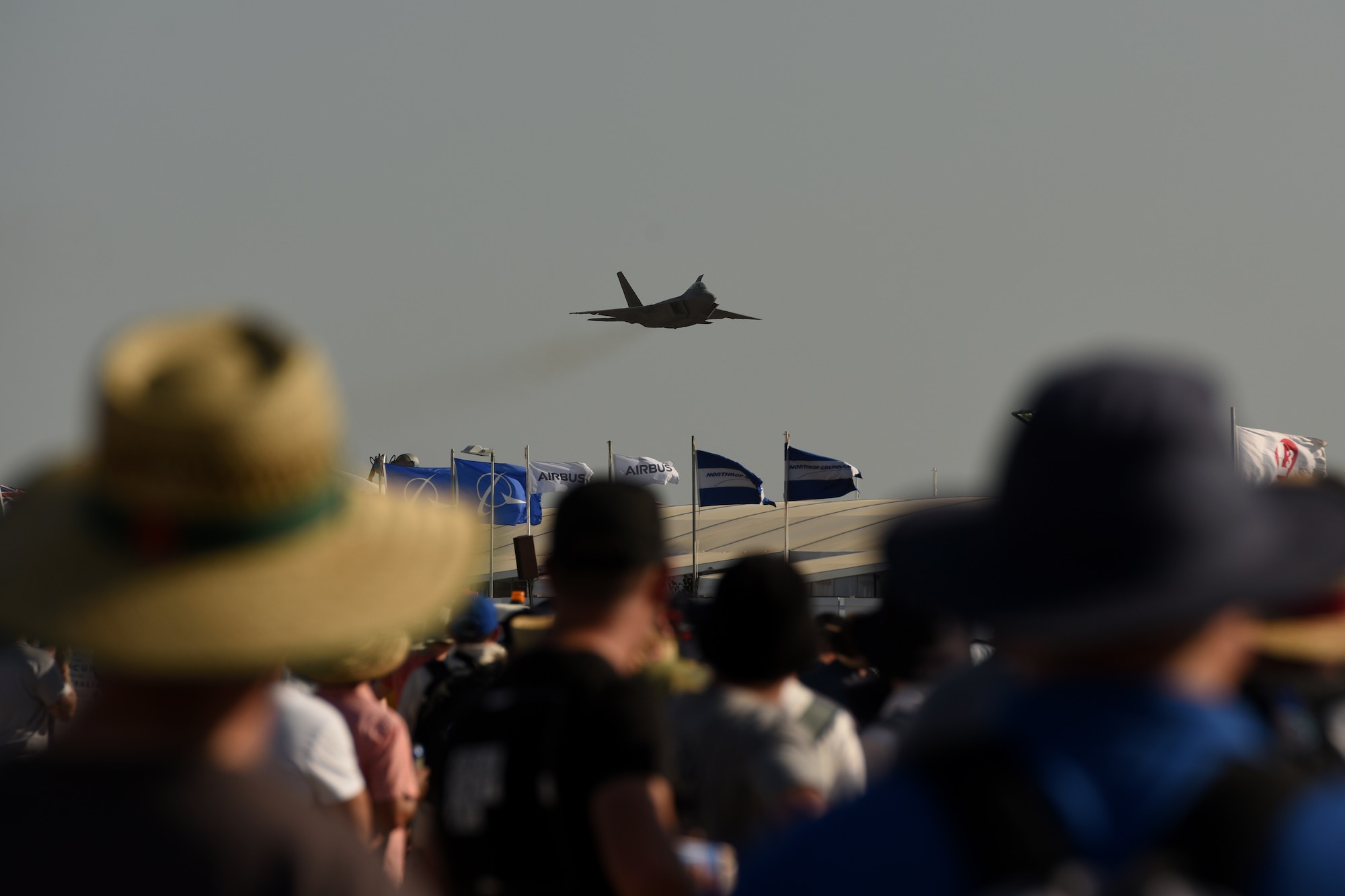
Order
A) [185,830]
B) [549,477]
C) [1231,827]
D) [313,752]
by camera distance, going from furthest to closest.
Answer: [549,477], [313,752], [185,830], [1231,827]

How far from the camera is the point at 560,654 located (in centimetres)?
Result: 329

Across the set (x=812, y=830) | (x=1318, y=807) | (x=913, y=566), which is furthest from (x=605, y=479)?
(x=1318, y=807)

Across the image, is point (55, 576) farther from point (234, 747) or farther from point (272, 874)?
point (272, 874)

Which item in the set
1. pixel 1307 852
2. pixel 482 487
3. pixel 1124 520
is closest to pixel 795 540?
pixel 482 487

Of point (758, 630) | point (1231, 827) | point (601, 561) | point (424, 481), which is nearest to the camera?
point (1231, 827)

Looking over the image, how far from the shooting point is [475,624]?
25.1 ft

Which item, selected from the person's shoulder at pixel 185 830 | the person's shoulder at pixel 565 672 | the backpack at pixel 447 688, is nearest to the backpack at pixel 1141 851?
the person's shoulder at pixel 185 830

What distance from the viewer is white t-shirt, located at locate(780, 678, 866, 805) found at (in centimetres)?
379

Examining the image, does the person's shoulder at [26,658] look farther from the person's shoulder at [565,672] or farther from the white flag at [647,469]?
the white flag at [647,469]

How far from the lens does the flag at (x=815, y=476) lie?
163 feet

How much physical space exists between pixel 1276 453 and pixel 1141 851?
3586cm

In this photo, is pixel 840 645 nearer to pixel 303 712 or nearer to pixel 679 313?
pixel 303 712

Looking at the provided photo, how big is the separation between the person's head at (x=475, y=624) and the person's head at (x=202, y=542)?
5549 mm

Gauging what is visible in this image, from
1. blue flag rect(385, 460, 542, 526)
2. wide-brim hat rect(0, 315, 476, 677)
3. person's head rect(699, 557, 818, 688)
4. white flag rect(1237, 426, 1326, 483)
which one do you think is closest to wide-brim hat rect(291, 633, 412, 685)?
person's head rect(699, 557, 818, 688)
